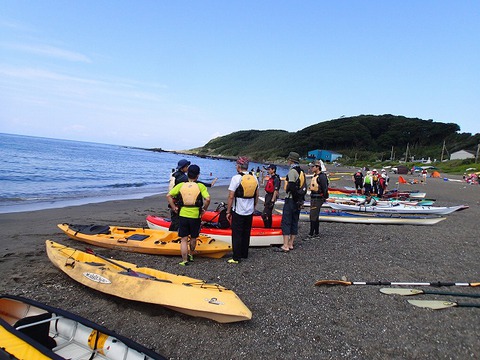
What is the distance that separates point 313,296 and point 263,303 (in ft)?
2.88

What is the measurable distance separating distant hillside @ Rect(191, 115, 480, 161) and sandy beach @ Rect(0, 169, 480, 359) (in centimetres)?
8072

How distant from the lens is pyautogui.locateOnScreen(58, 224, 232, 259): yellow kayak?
7.08 m

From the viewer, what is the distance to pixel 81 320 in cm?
352

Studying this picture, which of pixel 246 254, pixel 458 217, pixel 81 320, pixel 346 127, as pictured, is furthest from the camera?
pixel 346 127

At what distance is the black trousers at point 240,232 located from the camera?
6484 millimetres

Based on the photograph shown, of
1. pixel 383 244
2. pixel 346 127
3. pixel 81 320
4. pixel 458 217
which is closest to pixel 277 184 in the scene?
pixel 383 244

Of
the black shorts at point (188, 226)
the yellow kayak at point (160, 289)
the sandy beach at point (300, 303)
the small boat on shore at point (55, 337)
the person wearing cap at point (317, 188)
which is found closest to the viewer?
the small boat on shore at point (55, 337)

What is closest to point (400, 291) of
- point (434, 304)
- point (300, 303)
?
point (434, 304)

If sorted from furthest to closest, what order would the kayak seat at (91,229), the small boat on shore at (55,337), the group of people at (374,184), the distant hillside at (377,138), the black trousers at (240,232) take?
the distant hillside at (377,138) → the group of people at (374,184) → the kayak seat at (91,229) → the black trousers at (240,232) → the small boat on shore at (55,337)

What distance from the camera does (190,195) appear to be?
20.0ft

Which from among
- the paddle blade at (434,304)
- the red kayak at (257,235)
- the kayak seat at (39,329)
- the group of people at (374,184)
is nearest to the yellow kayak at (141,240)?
the red kayak at (257,235)

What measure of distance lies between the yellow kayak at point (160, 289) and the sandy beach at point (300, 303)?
0.21 metres

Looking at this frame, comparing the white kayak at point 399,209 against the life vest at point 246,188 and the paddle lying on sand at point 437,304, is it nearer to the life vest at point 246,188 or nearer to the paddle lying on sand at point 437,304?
the life vest at point 246,188

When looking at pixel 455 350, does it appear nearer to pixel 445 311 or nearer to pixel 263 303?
pixel 445 311
